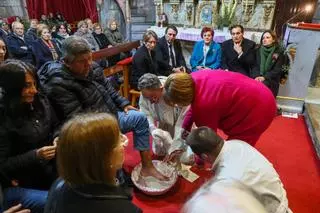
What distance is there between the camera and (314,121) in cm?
294

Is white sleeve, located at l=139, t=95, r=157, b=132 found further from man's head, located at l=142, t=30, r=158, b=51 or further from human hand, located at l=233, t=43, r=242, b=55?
human hand, located at l=233, t=43, r=242, b=55

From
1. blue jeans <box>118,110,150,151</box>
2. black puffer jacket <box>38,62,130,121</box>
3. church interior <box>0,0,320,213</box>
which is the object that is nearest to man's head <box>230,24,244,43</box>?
church interior <box>0,0,320,213</box>

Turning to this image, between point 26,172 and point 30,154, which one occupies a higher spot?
point 30,154

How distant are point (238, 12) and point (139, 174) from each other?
14.2 feet

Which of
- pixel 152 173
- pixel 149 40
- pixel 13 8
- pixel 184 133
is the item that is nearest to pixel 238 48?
pixel 149 40

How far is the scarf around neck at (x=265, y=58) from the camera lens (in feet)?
10.2

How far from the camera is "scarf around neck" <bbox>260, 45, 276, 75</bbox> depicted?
3.12 meters

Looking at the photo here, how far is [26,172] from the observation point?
1491 mm

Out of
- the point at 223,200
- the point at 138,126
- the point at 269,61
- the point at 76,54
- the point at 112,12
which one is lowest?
the point at 138,126

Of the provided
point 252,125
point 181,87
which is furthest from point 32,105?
point 252,125

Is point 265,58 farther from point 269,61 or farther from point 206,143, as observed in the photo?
point 206,143

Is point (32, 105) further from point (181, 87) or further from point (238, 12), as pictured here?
point (238, 12)

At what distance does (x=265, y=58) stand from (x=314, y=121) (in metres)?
0.91

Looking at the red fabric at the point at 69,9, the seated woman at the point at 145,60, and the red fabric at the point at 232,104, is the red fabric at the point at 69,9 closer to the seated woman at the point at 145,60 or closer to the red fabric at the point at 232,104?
the seated woman at the point at 145,60
